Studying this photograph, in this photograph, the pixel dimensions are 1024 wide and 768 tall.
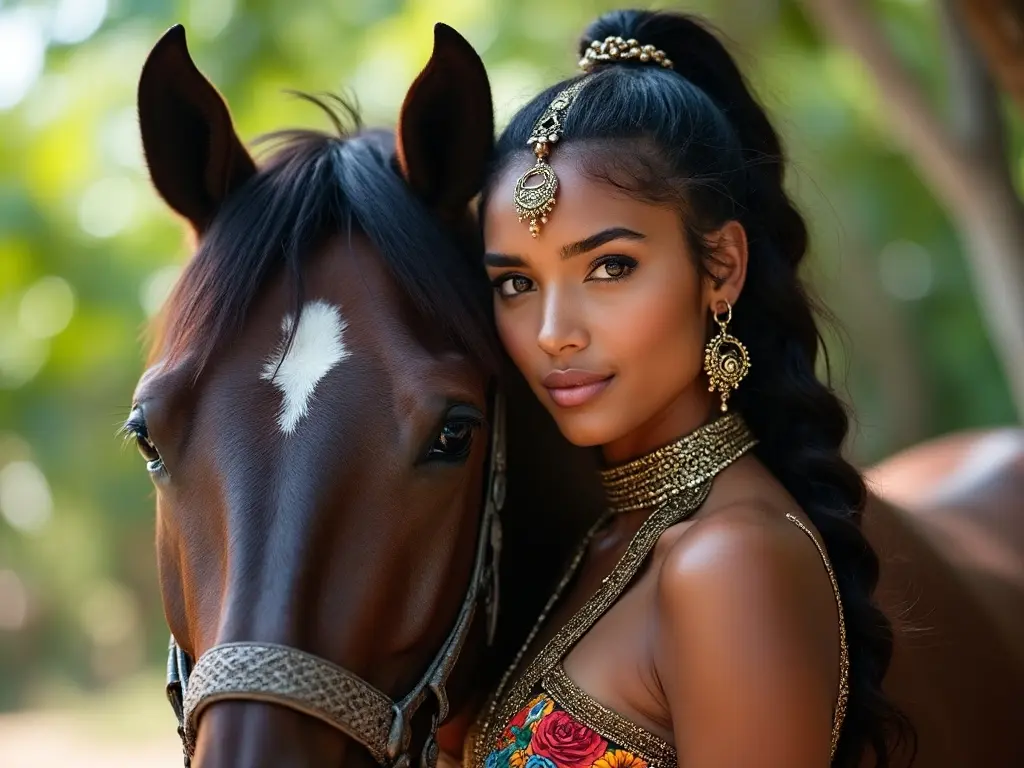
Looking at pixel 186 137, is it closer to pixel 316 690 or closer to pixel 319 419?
pixel 319 419

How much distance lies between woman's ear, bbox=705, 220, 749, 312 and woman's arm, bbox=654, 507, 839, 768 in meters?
0.44

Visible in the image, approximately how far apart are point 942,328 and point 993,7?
6.29 meters

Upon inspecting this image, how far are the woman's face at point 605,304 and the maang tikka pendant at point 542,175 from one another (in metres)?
0.01

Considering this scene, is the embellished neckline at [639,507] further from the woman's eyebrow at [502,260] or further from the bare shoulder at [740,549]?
the woman's eyebrow at [502,260]

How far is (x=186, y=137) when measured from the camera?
210cm

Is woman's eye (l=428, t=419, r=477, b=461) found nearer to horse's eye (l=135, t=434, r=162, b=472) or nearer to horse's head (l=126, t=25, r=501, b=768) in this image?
horse's head (l=126, t=25, r=501, b=768)

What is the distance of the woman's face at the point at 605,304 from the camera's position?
5.87ft

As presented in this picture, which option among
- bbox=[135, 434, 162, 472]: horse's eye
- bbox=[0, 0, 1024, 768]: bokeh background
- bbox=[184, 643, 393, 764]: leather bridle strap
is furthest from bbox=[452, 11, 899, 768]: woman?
bbox=[0, 0, 1024, 768]: bokeh background

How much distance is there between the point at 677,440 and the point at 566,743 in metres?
0.53

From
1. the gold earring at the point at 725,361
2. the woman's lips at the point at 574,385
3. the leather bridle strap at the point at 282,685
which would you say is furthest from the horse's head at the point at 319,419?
the gold earring at the point at 725,361

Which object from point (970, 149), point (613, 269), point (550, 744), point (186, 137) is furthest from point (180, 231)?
point (550, 744)

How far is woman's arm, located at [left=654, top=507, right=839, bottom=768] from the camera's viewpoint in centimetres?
146

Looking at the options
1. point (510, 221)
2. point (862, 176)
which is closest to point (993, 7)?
point (510, 221)

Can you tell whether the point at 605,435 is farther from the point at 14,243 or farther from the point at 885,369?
the point at 885,369
